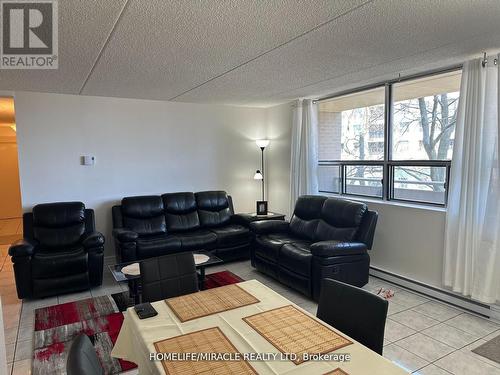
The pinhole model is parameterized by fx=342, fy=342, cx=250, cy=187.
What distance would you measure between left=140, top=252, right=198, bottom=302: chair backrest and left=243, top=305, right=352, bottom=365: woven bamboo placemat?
2.46 feet

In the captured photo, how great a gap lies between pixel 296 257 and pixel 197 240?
5.07ft

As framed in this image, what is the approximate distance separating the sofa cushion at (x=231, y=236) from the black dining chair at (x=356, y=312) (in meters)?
3.04

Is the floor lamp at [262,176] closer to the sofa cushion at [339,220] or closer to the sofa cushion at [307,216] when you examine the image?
the sofa cushion at [307,216]

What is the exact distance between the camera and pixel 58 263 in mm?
3725

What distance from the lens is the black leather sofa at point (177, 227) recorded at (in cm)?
434

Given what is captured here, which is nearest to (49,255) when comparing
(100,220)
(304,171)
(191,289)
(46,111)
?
(100,220)

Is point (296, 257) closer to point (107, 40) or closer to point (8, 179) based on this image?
point (107, 40)

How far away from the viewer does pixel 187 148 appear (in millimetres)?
5582

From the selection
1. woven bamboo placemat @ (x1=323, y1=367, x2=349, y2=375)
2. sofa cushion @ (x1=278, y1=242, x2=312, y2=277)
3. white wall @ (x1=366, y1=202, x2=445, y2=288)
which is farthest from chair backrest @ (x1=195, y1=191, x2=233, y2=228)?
woven bamboo placemat @ (x1=323, y1=367, x2=349, y2=375)

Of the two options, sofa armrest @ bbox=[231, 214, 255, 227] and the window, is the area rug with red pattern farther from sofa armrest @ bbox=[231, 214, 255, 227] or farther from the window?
the window

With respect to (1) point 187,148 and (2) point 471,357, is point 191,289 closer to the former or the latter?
(2) point 471,357

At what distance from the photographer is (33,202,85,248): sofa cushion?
4.18m

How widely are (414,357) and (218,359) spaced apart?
190 centimetres

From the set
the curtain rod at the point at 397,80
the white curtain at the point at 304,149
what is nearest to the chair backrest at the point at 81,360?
the curtain rod at the point at 397,80
